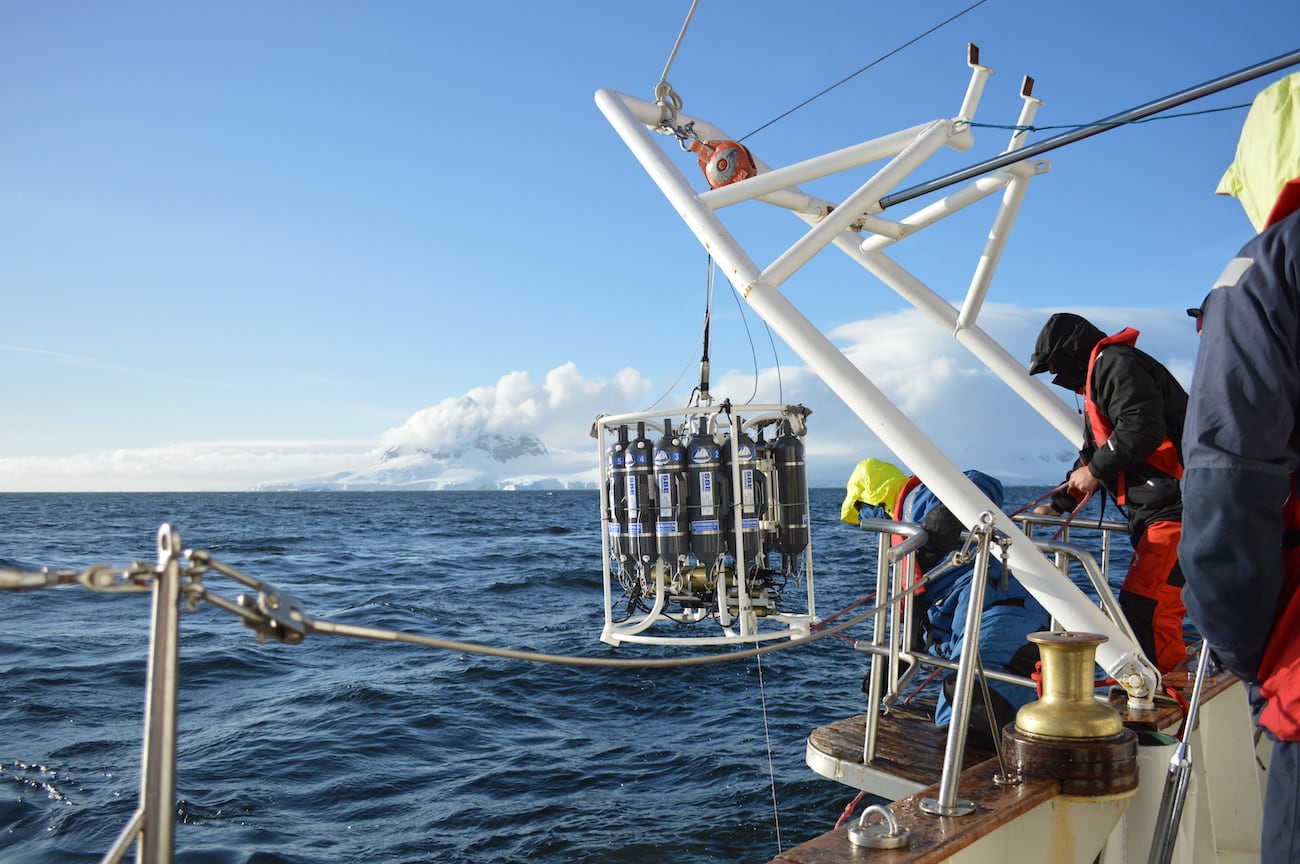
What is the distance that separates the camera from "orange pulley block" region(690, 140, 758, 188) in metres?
6.15

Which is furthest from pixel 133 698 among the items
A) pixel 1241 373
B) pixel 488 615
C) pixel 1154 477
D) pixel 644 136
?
pixel 1241 373

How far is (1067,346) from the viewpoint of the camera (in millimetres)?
5133

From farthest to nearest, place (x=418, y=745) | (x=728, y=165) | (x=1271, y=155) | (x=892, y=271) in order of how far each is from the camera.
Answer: (x=418, y=745), (x=892, y=271), (x=728, y=165), (x=1271, y=155)

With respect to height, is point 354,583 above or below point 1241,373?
below

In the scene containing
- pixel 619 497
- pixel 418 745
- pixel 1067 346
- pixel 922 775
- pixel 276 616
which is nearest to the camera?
pixel 276 616

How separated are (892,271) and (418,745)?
21.6 feet

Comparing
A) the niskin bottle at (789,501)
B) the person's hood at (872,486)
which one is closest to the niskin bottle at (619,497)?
the niskin bottle at (789,501)

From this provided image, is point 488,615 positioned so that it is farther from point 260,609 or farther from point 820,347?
point 260,609

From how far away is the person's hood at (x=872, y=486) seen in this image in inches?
251

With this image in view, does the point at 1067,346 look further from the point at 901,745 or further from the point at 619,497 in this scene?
the point at 619,497

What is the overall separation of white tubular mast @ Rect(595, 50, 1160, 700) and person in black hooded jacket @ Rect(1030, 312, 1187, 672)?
750mm

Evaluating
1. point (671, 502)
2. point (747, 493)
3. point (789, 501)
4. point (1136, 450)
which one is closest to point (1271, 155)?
point (1136, 450)

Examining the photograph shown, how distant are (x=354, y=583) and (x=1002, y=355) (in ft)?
68.7

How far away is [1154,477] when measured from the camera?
16.2 feet
